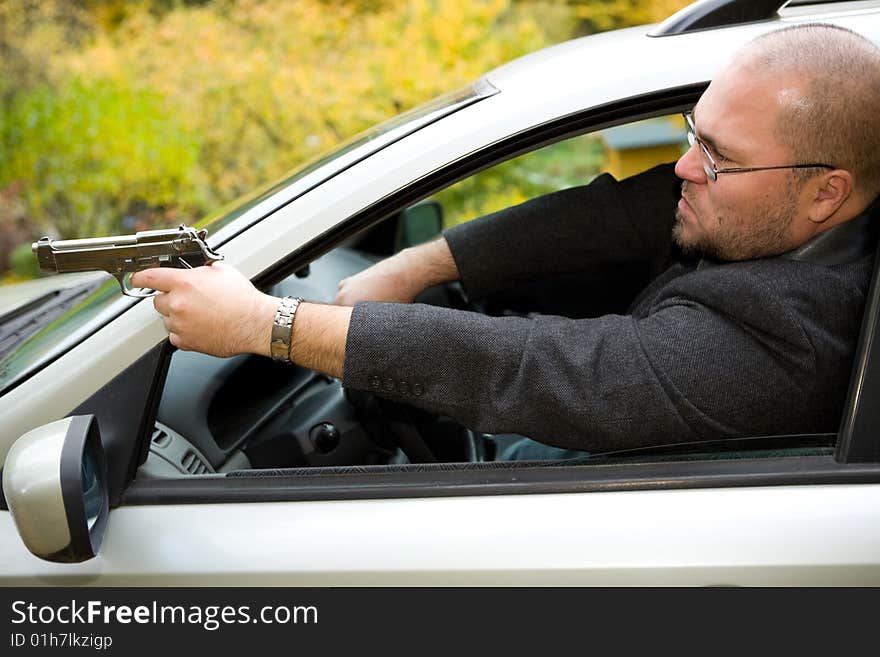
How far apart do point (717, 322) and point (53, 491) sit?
3.40 feet

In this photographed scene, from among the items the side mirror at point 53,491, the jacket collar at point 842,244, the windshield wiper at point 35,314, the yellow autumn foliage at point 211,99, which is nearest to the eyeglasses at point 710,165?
the jacket collar at point 842,244

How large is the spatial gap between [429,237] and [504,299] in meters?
0.50

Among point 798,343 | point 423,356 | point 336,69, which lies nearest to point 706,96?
point 798,343

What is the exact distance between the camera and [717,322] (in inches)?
59.4

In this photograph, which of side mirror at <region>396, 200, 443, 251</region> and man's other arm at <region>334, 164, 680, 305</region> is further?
side mirror at <region>396, 200, 443, 251</region>

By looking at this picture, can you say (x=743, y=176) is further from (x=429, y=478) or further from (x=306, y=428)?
(x=306, y=428)

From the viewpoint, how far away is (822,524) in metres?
1.33

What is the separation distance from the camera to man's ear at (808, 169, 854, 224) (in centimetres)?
157

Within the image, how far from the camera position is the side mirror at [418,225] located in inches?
110

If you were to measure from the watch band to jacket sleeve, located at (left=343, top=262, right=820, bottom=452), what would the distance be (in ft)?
0.32

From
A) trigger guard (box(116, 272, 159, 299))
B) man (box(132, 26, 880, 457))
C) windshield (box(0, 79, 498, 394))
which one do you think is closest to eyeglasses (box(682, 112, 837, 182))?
man (box(132, 26, 880, 457))

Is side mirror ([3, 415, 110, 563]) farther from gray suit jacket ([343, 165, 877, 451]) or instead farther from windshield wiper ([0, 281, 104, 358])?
windshield wiper ([0, 281, 104, 358])

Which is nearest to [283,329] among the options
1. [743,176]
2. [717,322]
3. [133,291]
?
[133,291]

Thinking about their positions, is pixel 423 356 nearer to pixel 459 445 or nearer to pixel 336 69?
pixel 459 445
